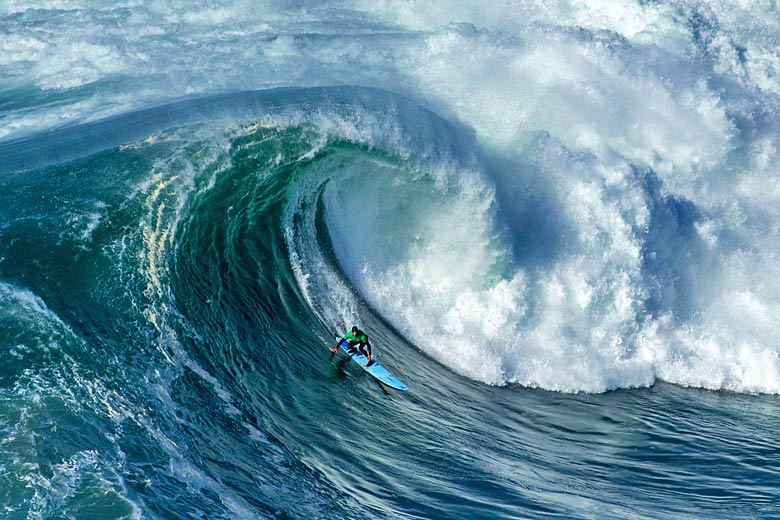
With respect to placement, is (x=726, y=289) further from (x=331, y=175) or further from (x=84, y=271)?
(x=84, y=271)

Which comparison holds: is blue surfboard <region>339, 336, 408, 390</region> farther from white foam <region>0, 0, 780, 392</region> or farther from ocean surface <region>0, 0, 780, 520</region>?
white foam <region>0, 0, 780, 392</region>

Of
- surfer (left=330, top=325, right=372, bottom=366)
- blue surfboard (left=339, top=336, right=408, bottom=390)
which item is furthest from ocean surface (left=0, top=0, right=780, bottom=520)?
surfer (left=330, top=325, right=372, bottom=366)

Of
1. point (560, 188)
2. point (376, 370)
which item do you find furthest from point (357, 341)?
point (560, 188)

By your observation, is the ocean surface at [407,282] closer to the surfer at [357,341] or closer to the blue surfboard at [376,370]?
the blue surfboard at [376,370]

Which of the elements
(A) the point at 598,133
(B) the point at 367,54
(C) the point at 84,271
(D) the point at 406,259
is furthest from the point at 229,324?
(B) the point at 367,54

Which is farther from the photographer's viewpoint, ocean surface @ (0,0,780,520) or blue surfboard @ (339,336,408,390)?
blue surfboard @ (339,336,408,390)

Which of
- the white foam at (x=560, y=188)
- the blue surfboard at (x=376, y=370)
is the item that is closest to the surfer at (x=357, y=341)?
the blue surfboard at (x=376, y=370)

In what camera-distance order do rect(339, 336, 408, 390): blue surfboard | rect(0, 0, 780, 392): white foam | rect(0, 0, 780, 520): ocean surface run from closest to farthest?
rect(0, 0, 780, 520): ocean surface → rect(339, 336, 408, 390): blue surfboard → rect(0, 0, 780, 392): white foam

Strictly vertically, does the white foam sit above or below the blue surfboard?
above
